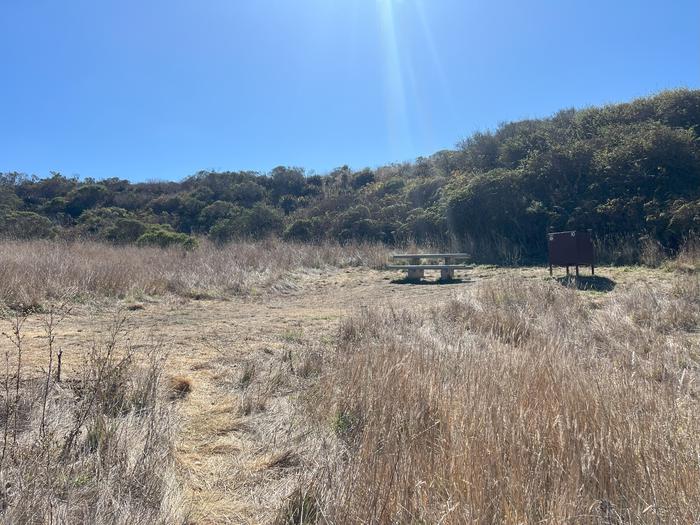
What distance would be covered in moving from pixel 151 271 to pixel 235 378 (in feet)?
21.7

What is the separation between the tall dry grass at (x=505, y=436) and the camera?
5.82ft

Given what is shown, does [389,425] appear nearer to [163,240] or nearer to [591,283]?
[591,283]

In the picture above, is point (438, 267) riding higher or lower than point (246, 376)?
higher

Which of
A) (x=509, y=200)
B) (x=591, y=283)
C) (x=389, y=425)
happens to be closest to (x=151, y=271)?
(x=389, y=425)

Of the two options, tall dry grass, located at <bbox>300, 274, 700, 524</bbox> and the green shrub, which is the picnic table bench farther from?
the green shrub

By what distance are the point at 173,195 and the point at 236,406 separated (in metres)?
30.5

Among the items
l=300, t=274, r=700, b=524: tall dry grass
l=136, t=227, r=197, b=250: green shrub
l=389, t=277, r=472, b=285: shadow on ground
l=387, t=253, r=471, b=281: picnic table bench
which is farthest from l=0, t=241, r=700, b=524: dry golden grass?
l=136, t=227, r=197, b=250: green shrub

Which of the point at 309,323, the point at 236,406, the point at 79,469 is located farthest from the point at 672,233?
the point at 79,469

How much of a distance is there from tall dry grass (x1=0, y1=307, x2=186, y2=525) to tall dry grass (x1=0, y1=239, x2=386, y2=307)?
425 centimetres

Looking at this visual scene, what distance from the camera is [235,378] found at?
3.84 m

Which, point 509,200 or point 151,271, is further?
point 509,200

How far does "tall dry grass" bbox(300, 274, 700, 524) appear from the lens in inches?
69.9

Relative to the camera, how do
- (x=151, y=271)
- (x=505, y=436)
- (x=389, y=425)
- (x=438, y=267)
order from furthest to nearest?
(x=438, y=267), (x=151, y=271), (x=389, y=425), (x=505, y=436)

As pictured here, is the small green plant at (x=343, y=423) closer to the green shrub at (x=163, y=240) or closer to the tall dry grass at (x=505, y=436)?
the tall dry grass at (x=505, y=436)
